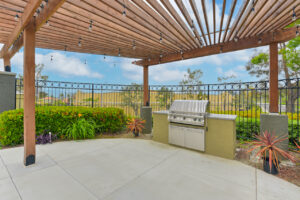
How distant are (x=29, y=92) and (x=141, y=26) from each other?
2.76 meters

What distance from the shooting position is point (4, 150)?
339 centimetres

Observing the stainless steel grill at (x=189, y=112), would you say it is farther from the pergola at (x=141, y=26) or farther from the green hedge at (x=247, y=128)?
the green hedge at (x=247, y=128)

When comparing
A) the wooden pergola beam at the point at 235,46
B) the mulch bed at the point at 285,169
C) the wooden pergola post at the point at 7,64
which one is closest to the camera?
the mulch bed at the point at 285,169

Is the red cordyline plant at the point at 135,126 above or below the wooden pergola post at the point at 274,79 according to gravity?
below

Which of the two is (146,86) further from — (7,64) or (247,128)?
(7,64)

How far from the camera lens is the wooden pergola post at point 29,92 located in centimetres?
269

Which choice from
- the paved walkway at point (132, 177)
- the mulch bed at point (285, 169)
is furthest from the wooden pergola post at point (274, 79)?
the paved walkway at point (132, 177)

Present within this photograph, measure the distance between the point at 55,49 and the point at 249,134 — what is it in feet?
23.1

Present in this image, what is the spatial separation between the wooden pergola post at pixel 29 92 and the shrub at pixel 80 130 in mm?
1510

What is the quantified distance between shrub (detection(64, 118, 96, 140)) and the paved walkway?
3.00 ft

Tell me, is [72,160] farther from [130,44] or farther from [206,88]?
[206,88]

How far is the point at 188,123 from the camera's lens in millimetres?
3527

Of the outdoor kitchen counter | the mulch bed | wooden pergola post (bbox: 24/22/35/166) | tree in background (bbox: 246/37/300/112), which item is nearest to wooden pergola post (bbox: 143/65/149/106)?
the outdoor kitchen counter

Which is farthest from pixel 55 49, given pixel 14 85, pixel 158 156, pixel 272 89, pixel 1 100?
pixel 272 89
